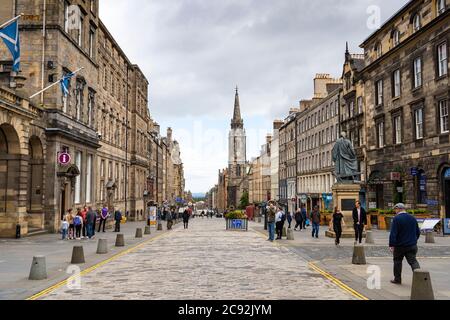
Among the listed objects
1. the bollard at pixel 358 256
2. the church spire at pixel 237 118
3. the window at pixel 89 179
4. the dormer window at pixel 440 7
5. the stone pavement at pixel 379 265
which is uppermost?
the church spire at pixel 237 118

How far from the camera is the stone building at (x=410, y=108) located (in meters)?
29.7

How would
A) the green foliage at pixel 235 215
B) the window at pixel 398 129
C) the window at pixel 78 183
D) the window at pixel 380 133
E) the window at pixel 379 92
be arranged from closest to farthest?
the window at pixel 78 183 → the window at pixel 398 129 → the green foliage at pixel 235 215 → the window at pixel 380 133 → the window at pixel 379 92

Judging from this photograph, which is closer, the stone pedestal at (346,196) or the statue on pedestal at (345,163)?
the stone pedestal at (346,196)

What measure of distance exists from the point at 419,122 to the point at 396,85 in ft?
16.7

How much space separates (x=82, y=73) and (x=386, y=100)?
2371 centimetres

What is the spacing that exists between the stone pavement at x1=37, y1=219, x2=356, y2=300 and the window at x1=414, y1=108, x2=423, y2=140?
19.0 metres

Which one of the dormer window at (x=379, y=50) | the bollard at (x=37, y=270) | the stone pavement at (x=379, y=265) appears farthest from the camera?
the dormer window at (x=379, y=50)

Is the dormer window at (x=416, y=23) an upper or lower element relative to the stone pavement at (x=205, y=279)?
upper

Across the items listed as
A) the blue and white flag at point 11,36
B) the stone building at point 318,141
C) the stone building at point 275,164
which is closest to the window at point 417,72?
the stone building at point 318,141

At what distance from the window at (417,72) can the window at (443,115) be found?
10.5ft

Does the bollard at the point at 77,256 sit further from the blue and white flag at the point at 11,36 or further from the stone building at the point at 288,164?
the stone building at the point at 288,164

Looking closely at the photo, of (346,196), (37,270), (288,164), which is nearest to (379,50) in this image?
(346,196)

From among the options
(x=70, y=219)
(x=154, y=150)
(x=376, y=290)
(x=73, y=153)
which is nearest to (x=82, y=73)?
(x=73, y=153)
